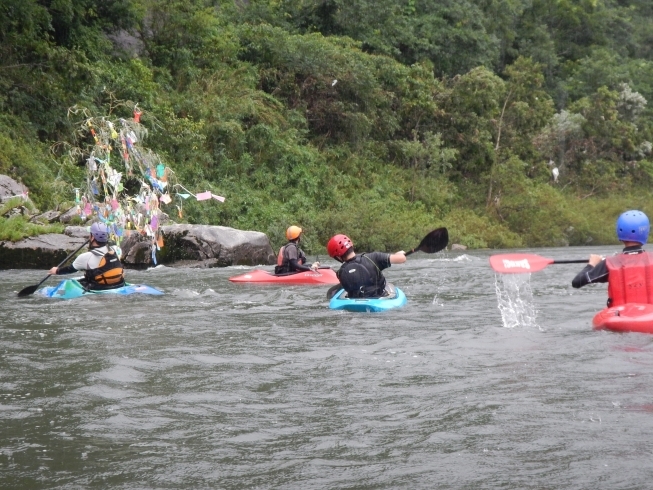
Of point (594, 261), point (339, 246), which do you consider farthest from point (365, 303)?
point (594, 261)

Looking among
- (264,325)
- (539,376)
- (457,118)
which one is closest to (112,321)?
(264,325)

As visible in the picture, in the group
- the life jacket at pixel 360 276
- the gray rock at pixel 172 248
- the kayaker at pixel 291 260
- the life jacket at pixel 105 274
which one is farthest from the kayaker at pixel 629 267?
the gray rock at pixel 172 248

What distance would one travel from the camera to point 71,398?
5.27 metres

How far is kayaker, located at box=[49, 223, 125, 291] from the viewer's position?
10.8 m

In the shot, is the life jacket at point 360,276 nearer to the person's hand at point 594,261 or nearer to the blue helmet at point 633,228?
the person's hand at point 594,261

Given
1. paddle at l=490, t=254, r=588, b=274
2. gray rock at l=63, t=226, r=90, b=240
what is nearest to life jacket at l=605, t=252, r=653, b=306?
paddle at l=490, t=254, r=588, b=274

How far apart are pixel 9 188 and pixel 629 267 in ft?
44.6

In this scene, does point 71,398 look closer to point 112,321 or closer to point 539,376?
point 539,376

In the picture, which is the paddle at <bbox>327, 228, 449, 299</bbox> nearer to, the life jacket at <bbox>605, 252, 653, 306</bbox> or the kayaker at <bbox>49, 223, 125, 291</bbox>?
the life jacket at <bbox>605, 252, 653, 306</bbox>

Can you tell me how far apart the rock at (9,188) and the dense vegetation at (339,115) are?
59cm

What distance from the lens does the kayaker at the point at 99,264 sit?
10841 millimetres

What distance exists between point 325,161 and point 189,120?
4695 millimetres

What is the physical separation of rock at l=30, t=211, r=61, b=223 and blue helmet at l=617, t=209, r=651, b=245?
12.1 metres

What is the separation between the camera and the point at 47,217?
1705cm
